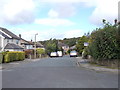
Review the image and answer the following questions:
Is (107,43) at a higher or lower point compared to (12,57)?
higher

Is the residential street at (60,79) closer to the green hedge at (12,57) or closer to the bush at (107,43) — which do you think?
the bush at (107,43)

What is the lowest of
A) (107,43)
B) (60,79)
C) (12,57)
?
(60,79)

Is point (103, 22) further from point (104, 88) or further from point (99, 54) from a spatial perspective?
point (104, 88)

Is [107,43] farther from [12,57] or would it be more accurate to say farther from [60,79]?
[12,57]

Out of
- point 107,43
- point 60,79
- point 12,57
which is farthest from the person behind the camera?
point 12,57

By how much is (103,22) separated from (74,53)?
1665 inches

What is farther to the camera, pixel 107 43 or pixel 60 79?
pixel 107 43

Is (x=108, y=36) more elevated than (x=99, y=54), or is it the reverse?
(x=108, y=36)

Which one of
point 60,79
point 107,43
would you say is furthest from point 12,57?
point 60,79

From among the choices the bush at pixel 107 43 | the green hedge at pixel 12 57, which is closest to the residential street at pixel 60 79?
the bush at pixel 107 43

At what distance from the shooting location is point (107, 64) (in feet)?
65.4

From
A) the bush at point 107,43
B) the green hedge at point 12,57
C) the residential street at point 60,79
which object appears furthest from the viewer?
the green hedge at point 12,57

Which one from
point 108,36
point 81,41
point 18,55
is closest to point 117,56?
point 108,36

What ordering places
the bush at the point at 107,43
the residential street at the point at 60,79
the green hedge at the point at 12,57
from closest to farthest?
the residential street at the point at 60,79 < the bush at the point at 107,43 < the green hedge at the point at 12,57
